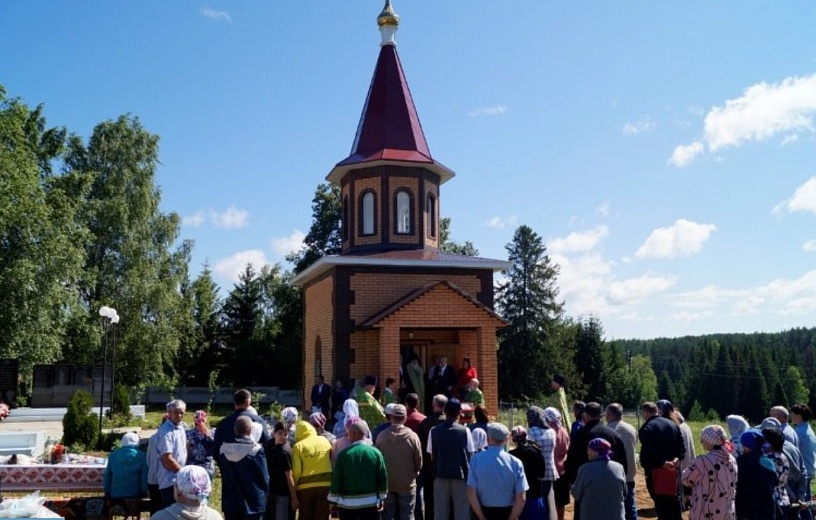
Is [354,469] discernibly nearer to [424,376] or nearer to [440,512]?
[440,512]

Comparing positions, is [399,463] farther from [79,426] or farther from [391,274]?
[79,426]

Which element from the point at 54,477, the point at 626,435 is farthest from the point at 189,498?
the point at 54,477

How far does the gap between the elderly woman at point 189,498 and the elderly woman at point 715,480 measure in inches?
172

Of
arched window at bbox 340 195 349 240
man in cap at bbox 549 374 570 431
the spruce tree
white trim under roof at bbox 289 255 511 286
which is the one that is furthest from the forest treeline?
man in cap at bbox 549 374 570 431

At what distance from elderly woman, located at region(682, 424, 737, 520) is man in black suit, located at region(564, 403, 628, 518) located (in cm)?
91

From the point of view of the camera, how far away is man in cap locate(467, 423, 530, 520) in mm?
6305

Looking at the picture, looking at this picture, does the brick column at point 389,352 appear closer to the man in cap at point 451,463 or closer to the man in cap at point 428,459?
the man in cap at point 428,459

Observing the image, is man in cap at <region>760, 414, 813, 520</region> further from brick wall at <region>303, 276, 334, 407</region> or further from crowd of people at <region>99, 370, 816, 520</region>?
brick wall at <region>303, 276, 334, 407</region>

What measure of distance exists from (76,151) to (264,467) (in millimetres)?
32451

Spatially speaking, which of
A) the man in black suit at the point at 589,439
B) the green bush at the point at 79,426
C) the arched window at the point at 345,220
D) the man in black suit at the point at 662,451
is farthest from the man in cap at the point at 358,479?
the arched window at the point at 345,220

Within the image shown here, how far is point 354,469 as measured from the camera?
21.9 ft

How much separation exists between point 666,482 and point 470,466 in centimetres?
272

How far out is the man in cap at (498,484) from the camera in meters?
6.30

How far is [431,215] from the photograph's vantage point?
19844mm
